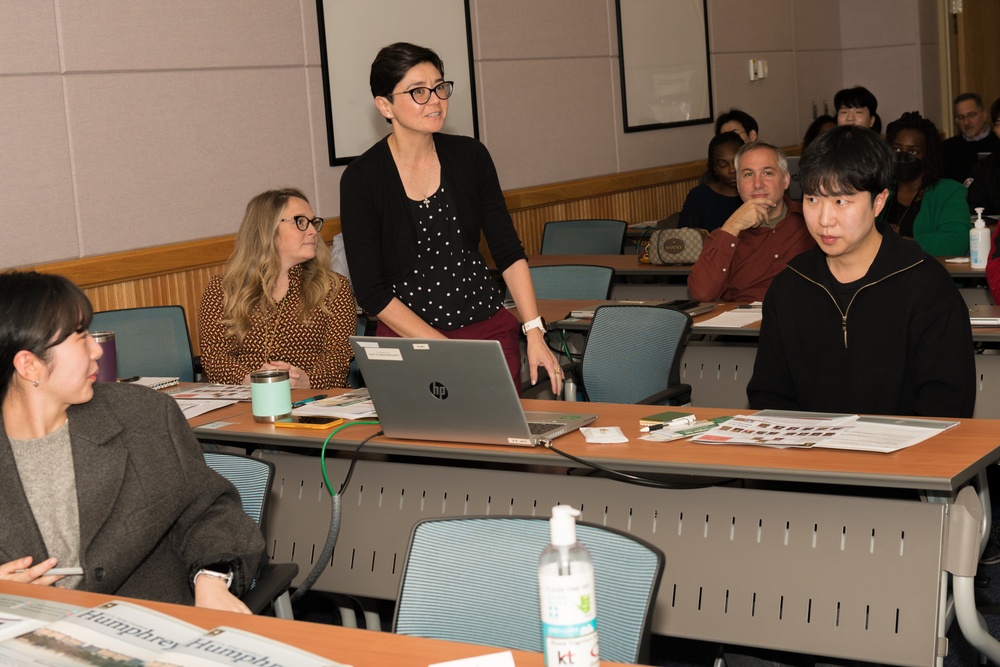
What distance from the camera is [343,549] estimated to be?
2.98 meters

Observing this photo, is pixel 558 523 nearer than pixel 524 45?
Yes

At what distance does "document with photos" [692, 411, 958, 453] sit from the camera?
2.39m

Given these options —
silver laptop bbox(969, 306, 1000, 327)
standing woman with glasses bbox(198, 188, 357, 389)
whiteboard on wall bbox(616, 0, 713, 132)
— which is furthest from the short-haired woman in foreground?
whiteboard on wall bbox(616, 0, 713, 132)

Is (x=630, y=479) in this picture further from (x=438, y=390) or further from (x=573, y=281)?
(x=573, y=281)

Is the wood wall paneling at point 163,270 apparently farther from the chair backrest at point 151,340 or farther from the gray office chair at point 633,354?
the gray office chair at point 633,354

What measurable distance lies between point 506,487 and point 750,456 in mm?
677

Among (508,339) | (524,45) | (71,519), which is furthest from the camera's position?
(524,45)

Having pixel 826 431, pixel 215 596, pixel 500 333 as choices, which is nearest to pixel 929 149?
pixel 500 333

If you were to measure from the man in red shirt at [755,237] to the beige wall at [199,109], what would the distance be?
2.09m

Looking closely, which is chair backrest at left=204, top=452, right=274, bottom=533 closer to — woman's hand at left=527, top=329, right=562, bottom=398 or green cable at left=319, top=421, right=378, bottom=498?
green cable at left=319, top=421, right=378, bottom=498

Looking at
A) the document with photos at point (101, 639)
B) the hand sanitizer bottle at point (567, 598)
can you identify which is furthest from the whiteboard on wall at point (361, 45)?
the hand sanitizer bottle at point (567, 598)

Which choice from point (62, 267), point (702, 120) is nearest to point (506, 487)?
point (62, 267)

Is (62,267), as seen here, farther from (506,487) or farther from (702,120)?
(702,120)

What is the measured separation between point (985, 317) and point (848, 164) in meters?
1.22
